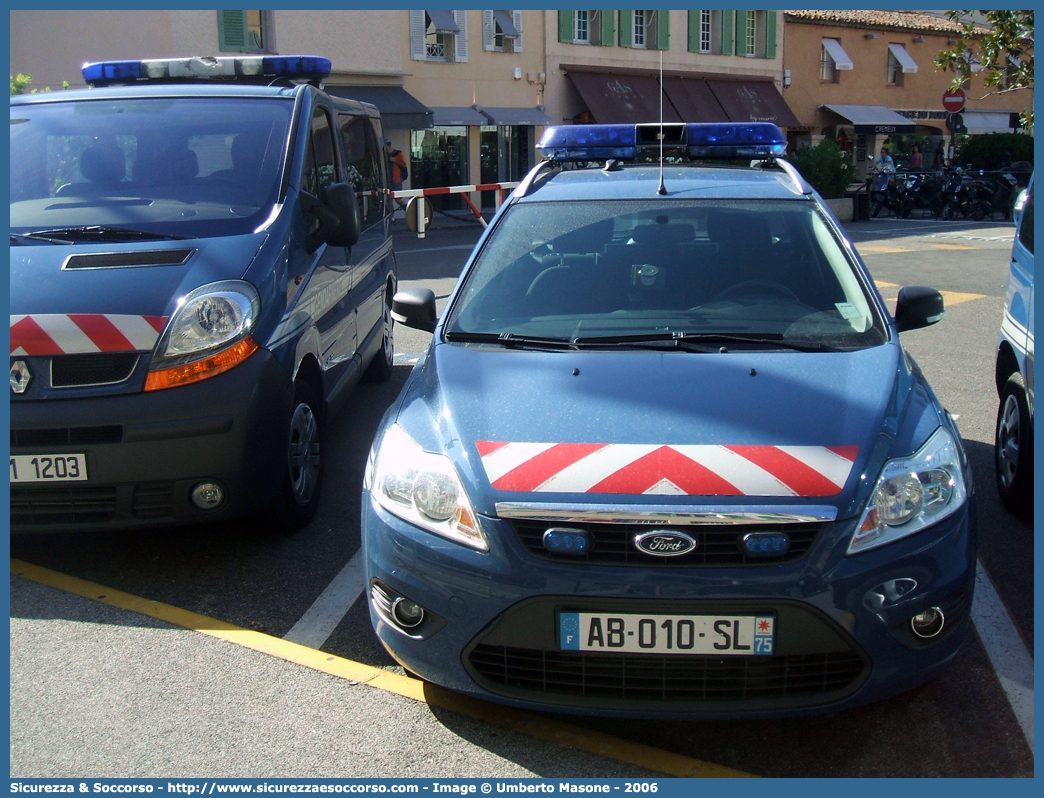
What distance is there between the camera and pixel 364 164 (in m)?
6.63

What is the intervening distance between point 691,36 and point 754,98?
10.9ft

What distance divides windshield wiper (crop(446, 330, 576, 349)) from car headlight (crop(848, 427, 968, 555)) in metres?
1.16

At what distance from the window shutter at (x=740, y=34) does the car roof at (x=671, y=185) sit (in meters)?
34.9

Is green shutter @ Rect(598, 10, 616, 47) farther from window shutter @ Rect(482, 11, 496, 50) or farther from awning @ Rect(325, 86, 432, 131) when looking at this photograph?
awning @ Rect(325, 86, 432, 131)

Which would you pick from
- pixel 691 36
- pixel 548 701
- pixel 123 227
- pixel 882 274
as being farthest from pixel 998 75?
pixel 691 36

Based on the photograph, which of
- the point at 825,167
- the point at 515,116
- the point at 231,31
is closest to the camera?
the point at 825,167

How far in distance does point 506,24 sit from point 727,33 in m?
10.5

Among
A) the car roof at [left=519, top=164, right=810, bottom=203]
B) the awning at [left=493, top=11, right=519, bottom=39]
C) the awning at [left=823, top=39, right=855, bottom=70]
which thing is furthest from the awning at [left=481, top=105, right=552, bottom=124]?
the car roof at [left=519, top=164, right=810, bottom=203]

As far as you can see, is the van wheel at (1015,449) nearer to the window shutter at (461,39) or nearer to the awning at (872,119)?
the window shutter at (461,39)

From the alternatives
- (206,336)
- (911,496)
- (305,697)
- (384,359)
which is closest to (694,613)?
(911,496)

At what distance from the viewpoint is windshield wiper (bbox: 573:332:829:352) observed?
3438mm

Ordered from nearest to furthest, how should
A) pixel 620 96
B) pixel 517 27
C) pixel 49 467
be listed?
1. pixel 49 467
2. pixel 517 27
3. pixel 620 96

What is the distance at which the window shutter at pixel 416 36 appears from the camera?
2816 cm

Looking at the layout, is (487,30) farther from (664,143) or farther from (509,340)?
(509,340)
